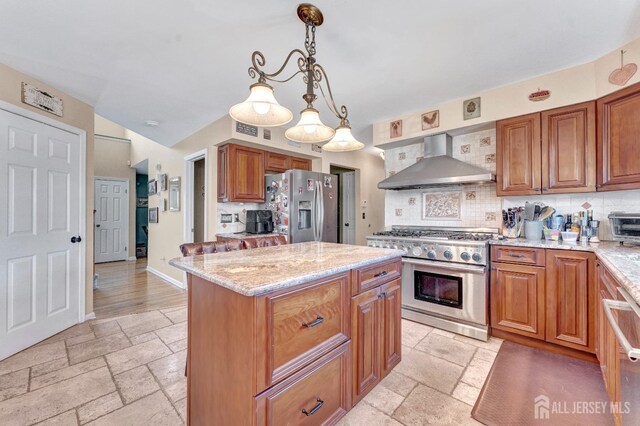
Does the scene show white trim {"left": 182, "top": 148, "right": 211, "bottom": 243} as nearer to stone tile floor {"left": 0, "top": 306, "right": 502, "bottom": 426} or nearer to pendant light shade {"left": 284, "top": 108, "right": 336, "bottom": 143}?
stone tile floor {"left": 0, "top": 306, "right": 502, "bottom": 426}

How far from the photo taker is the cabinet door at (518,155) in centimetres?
261

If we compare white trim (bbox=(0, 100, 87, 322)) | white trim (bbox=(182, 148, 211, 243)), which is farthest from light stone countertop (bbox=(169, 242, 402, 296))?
white trim (bbox=(182, 148, 211, 243))

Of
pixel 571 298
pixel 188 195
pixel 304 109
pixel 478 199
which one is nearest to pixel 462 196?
pixel 478 199

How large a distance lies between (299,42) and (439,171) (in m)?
1.98

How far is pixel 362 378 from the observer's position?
1573mm

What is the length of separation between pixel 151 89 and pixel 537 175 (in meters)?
3.92

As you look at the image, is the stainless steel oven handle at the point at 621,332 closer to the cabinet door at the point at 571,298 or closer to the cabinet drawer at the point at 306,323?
the cabinet door at the point at 571,298

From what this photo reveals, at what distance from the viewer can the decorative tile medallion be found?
3.37 m

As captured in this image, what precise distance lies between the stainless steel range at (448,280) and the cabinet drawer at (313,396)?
1659 mm

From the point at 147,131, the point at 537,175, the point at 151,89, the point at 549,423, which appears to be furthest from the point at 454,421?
the point at 147,131

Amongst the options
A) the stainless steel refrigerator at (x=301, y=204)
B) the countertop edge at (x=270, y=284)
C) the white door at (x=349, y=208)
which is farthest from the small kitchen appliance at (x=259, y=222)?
the countertop edge at (x=270, y=284)

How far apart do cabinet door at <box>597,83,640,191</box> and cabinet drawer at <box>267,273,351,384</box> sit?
7.91 feet

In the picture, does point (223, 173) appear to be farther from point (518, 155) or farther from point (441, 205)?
point (518, 155)

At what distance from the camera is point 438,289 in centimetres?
279
